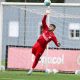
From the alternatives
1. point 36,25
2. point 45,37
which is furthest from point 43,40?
point 36,25

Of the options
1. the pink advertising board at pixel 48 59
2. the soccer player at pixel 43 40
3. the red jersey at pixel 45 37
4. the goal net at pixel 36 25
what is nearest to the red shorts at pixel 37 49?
the soccer player at pixel 43 40

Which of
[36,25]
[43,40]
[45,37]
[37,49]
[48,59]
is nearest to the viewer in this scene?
[37,49]

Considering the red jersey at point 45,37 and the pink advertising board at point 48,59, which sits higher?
the red jersey at point 45,37

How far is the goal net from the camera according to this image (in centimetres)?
2156

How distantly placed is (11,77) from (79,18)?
715 cm

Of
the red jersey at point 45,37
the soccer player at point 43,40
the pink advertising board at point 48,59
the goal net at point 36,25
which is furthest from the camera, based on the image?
the goal net at point 36,25

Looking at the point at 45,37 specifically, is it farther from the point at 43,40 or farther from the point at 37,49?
the point at 37,49

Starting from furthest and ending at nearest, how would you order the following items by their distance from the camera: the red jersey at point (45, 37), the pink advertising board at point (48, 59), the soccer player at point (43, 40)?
the pink advertising board at point (48, 59) → the red jersey at point (45, 37) → the soccer player at point (43, 40)

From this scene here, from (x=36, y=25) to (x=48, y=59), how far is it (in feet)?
8.61

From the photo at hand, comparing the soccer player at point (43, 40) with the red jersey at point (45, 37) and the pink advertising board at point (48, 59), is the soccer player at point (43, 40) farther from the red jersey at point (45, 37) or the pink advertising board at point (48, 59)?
the pink advertising board at point (48, 59)

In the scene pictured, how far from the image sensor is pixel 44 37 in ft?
59.5

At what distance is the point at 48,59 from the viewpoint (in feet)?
66.0

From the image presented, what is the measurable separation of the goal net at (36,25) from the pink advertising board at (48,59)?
25.9 inches

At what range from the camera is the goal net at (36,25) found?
2156 cm
